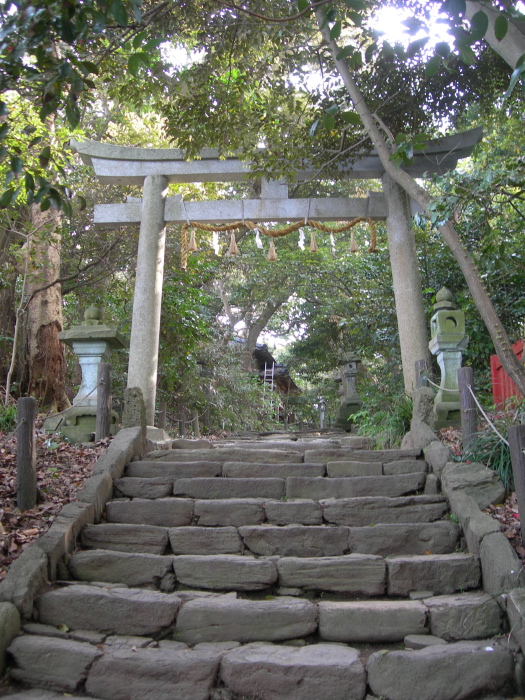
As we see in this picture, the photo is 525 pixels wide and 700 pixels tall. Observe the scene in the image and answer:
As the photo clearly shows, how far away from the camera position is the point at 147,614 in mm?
3668

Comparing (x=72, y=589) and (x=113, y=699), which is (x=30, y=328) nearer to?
(x=72, y=589)

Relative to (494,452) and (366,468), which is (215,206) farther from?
(494,452)

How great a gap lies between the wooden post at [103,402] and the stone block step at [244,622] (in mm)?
3403

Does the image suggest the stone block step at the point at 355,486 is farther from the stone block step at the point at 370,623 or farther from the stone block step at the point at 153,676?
the stone block step at the point at 153,676

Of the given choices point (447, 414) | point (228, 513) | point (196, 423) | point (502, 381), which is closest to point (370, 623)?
point (228, 513)

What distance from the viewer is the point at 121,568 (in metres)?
4.15

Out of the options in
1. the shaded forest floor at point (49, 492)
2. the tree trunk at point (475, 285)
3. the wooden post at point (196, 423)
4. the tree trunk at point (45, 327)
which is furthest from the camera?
the wooden post at point (196, 423)

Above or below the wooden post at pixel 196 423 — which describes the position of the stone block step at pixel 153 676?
below

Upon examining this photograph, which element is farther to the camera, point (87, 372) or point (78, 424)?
point (87, 372)

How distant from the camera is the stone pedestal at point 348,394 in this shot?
491 inches

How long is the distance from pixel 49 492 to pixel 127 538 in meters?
1.13

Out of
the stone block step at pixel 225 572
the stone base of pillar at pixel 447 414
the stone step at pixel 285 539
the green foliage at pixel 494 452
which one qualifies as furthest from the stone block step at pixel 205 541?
the stone base of pillar at pixel 447 414

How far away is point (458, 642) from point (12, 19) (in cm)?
402

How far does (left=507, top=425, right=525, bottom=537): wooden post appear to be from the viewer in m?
3.79
